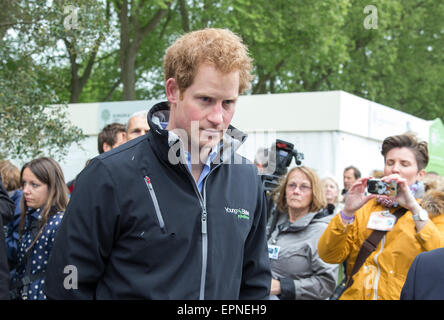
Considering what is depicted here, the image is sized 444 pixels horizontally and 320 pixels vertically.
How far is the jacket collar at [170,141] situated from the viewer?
1.79 m

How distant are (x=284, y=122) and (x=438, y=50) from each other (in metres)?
13.9

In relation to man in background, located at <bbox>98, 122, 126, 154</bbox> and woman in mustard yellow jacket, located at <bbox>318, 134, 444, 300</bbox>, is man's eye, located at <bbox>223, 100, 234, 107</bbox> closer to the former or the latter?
woman in mustard yellow jacket, located at <bbox>318, 134, 444, 300</bbox>

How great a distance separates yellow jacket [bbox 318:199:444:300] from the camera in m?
3.33

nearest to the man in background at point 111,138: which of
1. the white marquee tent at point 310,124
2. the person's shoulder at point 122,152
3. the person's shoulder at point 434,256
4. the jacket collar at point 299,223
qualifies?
the jacket collar at point 299,223

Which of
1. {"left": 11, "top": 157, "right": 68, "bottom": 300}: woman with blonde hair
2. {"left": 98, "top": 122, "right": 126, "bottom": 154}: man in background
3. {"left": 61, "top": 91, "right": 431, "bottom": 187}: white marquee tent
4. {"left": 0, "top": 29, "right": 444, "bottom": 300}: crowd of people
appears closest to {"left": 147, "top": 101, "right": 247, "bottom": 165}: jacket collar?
{"left": 0, "top": 29, "right": 444, "bottom": 300}: crowd of people

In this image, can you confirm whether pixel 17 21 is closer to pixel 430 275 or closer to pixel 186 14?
pixel 430 275

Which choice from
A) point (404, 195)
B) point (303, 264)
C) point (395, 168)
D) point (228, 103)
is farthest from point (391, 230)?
point (228, 103)

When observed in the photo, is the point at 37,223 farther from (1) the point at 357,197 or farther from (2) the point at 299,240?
(1) the point at 357,197

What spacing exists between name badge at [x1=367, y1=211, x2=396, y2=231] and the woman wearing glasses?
2.37 feet

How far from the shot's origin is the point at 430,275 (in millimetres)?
1788

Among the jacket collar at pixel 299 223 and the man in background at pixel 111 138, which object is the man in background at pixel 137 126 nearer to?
the man in background at pixel 111 138

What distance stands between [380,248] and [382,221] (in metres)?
0.18

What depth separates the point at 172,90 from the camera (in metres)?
1.86
